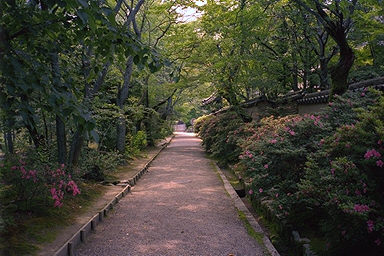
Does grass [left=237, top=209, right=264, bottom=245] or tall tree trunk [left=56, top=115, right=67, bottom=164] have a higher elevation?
tall tree trunk [left=56, top=115, right=67, bottom=164]

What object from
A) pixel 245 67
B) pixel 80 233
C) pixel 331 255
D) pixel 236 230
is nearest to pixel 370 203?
pixel 331 255

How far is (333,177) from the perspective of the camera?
3533mm

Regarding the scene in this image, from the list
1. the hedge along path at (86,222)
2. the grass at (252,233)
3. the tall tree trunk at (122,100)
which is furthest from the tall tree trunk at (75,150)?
the tall tree trunk at (122,100)

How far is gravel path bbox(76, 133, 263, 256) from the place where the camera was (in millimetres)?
4719

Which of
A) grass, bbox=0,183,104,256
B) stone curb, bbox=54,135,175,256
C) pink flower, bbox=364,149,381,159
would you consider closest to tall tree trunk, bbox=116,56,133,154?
stone curb, bbox=54,135,175,256

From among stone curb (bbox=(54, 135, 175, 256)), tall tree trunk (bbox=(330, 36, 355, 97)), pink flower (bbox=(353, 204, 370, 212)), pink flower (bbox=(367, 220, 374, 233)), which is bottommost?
stone curb (bbox=(54, 135, 175, 256))

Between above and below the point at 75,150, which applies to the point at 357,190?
below

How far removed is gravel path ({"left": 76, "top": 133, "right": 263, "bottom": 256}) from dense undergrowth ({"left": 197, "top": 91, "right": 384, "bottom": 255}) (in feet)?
2.82

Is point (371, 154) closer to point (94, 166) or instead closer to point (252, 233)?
point (252, 233)

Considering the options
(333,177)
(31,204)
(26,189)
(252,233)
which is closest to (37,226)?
(31,204)

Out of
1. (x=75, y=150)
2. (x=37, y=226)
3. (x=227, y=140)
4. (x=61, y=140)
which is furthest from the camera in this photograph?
(x=227, y=140)

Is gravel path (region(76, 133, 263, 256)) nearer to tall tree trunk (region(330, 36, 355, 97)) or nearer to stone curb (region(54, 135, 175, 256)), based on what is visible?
stone curb (region(54, 135, 175, 256))

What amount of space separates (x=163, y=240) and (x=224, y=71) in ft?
39.0

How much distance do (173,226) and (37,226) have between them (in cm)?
219
